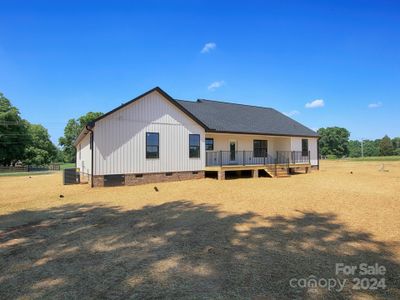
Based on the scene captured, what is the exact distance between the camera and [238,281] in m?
3.94

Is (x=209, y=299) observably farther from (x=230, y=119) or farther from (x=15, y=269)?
(x=230, y=119)

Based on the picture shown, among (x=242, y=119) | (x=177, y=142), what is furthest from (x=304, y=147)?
(x=177, y=142)

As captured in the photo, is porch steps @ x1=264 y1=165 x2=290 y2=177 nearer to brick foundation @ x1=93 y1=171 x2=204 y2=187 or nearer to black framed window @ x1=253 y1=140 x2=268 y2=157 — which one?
black framed window @ x1=253 y1=140 x2=268 y2=157

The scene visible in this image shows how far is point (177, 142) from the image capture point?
17250 millimetres

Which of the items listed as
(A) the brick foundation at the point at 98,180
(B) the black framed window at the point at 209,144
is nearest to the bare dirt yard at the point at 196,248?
(A) the brick foundation at the point at 98,180

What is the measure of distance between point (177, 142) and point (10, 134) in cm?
3966

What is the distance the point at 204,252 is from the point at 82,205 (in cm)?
674

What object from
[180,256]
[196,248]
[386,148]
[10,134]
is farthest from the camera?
[386,148]

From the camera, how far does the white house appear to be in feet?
49.1

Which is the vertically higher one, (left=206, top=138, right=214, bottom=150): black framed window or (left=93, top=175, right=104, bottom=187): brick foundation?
(left=206, top=138, right=214, bottom=150): black framed window

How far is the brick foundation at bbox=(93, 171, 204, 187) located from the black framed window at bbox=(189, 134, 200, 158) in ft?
3.98

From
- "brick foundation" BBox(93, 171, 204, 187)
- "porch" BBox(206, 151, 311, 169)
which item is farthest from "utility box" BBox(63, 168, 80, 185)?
"porch" BBox(206, 151, 311, 169)

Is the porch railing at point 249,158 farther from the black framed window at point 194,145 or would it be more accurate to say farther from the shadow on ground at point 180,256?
the shadow on ground at point 180,256

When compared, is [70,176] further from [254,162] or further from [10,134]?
[10,134]
